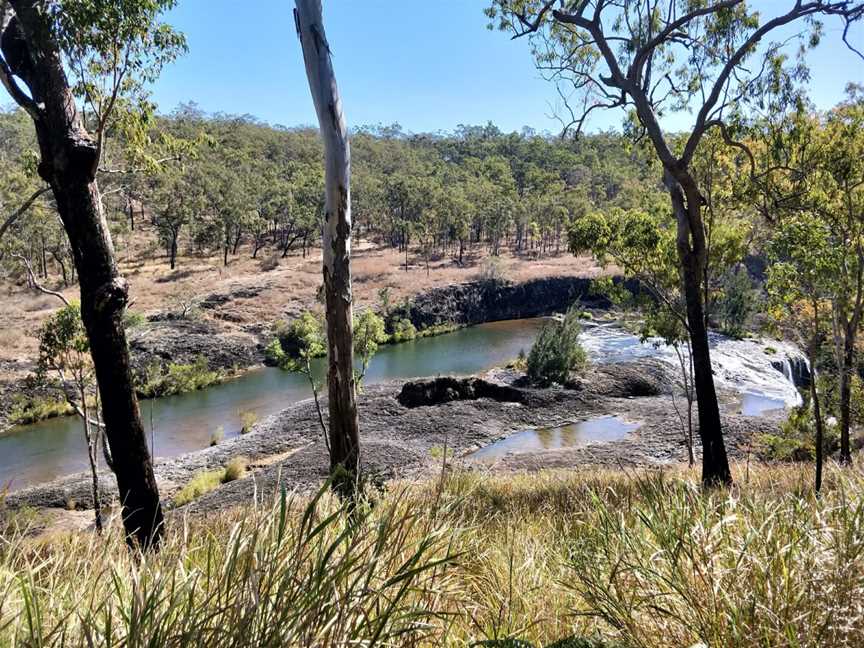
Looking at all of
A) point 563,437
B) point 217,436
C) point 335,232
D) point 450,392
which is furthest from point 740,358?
point 335,232

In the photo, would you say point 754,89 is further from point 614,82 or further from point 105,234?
point 105,234

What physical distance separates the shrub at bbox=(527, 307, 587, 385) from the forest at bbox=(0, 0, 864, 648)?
19cm

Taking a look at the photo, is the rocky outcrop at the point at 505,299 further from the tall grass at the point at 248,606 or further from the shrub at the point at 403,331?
the tall grass at the point at 248,606

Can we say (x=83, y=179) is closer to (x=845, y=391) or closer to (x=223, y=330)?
(x=845, y=391)

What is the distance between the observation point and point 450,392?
22391 millimetres

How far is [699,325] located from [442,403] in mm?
14483

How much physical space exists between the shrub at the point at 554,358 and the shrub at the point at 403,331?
12211mm

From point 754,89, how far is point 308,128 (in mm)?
109087

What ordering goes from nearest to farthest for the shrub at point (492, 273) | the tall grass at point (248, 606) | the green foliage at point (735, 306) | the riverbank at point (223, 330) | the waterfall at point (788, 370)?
the tall grass at point (248, 606) → the riverbank at point (223, 330) → the waterfall at point (788, 370) → the green foliage at point (735, 306) → the shrub at point (492, 273)

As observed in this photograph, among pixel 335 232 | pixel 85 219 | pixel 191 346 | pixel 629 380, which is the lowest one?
pixel 629 380

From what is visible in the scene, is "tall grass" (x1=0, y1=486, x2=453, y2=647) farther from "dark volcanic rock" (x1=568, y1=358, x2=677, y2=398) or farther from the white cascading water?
"dark volcanic rock" (x1=568, y1=358, x2=677, y2=398)

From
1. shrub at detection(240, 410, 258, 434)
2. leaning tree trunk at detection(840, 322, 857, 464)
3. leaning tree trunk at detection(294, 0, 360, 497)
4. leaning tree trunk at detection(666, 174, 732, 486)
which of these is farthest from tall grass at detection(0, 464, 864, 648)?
shrub at detection(240, 410, 258, 434)

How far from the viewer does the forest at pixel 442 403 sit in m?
1.68

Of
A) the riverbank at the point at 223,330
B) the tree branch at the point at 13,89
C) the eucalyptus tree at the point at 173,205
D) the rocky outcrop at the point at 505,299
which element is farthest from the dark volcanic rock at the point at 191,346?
the tree branch at the point at 13,89
